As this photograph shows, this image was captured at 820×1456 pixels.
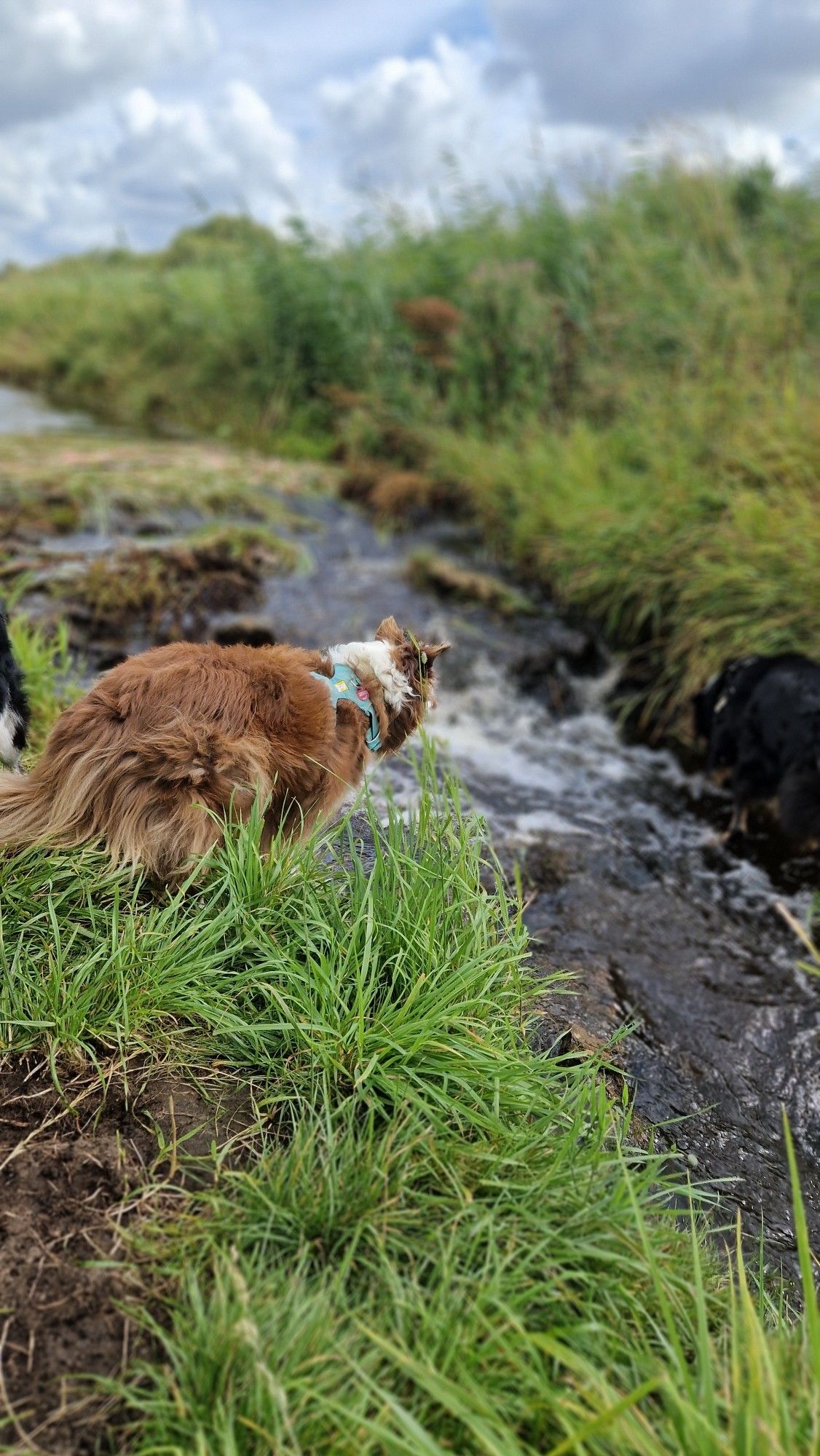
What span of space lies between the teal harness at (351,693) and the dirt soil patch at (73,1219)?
47.2 inches

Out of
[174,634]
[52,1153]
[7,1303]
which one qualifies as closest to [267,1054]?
[52,1153]

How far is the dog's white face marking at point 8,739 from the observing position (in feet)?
9.00

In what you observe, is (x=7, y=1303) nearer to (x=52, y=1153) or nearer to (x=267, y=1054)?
(x=52, y=1153)

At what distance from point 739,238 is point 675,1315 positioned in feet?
29.9

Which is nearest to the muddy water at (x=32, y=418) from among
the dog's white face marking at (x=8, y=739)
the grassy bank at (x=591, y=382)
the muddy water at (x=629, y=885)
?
the grassy bank at (x=591, y=382)

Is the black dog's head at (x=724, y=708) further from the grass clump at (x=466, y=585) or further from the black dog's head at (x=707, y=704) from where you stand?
the grass clump at (x=466, y=585)

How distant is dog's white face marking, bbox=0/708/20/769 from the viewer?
2.74 metres

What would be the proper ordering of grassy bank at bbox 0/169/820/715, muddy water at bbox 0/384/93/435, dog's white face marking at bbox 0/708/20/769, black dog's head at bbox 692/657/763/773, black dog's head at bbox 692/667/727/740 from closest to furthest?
1. dog's white face marking at bbox 0/708/20/769
2. black dog's head at bbox 692/657/763/773
3. black dog's head at bbox 692/667/727/740
4. grassy bank at bbox 0/169/820/715
5. muddy water at bbox 0/384/93/435

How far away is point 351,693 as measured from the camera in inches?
109

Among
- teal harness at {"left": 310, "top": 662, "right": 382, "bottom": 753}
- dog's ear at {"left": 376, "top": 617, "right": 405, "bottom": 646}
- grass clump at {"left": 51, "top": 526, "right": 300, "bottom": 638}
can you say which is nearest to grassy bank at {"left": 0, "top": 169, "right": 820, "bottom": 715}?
grass clump at {"left": 51, "top": 526, "right": 300, "bottom": 638}

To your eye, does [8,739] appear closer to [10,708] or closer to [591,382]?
[10,708]

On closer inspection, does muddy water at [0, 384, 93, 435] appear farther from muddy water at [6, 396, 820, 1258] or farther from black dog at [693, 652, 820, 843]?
black dog at [693, 652, 820, 843]

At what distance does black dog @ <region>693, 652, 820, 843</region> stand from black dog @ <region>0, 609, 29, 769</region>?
10.1 feet

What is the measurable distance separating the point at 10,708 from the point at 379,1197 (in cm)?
192
